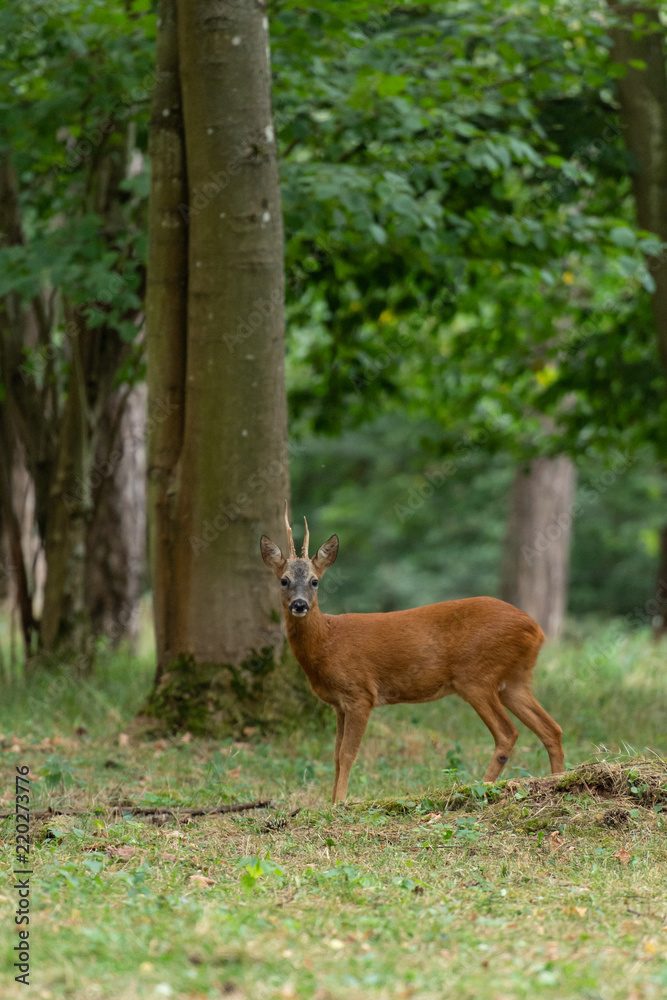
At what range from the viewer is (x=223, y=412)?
21.6 ft

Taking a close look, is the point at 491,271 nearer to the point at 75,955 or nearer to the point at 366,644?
the point at 366,644

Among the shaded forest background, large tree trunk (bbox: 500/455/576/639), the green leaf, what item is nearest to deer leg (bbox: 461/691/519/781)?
the shaded forest background

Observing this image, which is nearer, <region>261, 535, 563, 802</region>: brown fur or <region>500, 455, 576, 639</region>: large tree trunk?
<region>261, 535, 563, 802</region>: brown fur

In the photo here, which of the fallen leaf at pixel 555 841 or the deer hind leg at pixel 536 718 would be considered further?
the deer hind leg at pixel 536 718

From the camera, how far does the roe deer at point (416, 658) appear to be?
5.33 meters

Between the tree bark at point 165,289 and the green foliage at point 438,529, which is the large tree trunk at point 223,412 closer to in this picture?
the tree bark at point 165,289

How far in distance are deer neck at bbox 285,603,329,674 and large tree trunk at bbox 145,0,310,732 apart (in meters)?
1.26

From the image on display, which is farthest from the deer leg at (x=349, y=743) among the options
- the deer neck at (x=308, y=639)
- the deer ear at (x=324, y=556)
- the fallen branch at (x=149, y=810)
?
the deer ear at (x=324, y=556)

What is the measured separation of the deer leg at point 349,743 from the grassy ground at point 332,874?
0.14 meters

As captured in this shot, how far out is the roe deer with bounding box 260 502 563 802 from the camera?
17.5ft

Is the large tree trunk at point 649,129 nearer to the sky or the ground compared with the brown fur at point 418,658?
nearer to the sky

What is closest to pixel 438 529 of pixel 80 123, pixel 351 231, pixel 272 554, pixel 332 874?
pixel 351 231

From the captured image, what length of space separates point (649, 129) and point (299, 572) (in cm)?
586

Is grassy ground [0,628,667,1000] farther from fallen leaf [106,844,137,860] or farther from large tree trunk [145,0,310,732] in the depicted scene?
large tree trunk [145,0,310,732]
